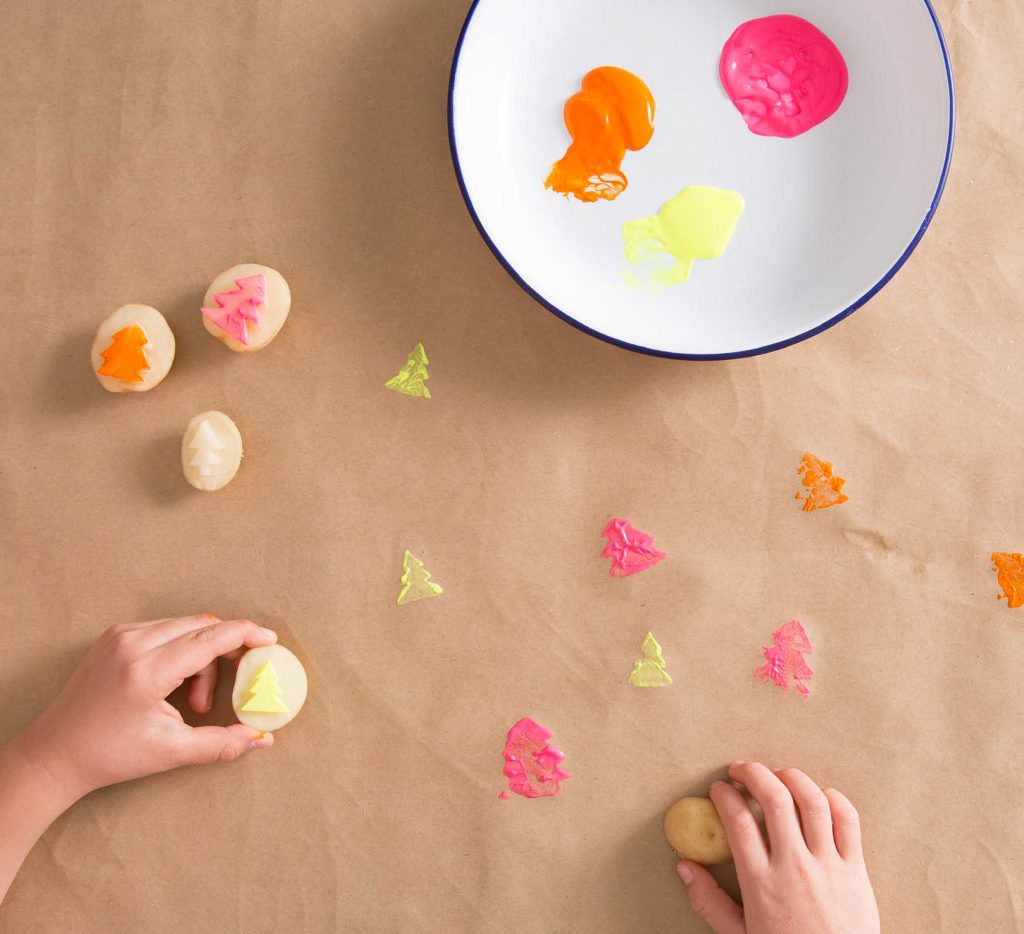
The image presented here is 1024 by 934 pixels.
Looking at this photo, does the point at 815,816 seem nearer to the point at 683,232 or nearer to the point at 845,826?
the point at 845,826

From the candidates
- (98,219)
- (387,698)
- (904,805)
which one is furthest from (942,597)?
(98,219)

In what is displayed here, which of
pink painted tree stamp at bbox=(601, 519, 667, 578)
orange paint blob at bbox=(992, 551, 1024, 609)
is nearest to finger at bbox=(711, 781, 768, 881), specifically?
pink painted tree stamp at bbox=(601, 519, 667, 578)

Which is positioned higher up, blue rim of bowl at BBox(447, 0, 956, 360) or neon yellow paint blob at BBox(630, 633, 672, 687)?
blue rim of bowl at BBox(447, 0, 956, 360)

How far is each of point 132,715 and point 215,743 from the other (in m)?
0.09

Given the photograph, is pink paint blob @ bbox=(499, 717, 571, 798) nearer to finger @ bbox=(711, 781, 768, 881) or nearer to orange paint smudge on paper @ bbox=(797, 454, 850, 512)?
finger @ bbox=(711, 781, 768, 881)

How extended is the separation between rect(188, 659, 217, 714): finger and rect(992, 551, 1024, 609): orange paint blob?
839 mm

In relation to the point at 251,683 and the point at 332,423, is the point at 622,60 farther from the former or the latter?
the point at 251,683

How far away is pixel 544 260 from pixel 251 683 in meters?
0.53

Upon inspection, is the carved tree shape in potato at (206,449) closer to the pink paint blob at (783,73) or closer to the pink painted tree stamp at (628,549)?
the pink painted tree stamp at (628,549)

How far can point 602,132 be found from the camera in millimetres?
870

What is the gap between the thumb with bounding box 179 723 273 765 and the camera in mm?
899

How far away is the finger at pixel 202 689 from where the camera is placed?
93cm

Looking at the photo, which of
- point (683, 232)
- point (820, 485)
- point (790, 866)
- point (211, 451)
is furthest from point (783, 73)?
point (790, 866)

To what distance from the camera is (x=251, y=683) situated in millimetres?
898
